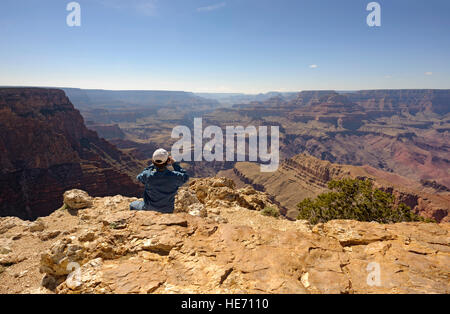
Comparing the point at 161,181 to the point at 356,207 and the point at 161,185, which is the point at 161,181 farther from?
the point at 356,207

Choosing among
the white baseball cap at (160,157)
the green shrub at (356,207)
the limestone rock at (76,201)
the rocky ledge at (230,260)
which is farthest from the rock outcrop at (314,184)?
the white baseball cap at (160,157)

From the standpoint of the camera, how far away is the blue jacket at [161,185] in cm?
617

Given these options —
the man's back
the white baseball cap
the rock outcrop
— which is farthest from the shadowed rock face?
the rock outcrop

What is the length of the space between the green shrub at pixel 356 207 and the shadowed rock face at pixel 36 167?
52.1 metres

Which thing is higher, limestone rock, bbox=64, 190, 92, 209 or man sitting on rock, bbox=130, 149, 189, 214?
man sitting on rock, bbox=130, 149, 189, 214

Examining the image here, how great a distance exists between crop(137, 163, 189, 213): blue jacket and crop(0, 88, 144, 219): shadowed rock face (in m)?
51.1

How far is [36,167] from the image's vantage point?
2072 inches

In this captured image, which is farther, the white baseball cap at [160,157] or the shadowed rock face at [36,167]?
the shadowed rock face at [36,167]

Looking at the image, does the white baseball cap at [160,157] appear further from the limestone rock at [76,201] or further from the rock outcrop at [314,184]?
the rock outcrop at [314,184]

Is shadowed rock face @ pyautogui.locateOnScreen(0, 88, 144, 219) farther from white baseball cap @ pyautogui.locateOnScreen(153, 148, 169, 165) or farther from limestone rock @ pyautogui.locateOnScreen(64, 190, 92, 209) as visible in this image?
white baseball cap @ pyautogui.locateOnScreen(153, 148, 169, 165)

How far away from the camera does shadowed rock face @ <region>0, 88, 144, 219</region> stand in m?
44.3

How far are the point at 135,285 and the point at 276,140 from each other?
196 meters

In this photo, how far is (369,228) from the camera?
232 inches

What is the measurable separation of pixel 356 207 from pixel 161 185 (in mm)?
12304
